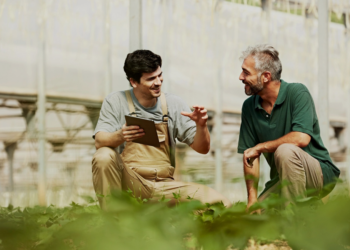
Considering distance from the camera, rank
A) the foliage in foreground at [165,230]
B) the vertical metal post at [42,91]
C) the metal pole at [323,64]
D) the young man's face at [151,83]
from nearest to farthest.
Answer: the foliage in foreground at [165,230], the young man's face at [151,83], the metal pole at [323,64], the vertical metal post at [42,91]

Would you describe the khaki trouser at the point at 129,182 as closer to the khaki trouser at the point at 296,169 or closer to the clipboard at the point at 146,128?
the clipboard at the point at 146,128

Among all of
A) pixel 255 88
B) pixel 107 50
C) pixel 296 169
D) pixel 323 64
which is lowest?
pixel 296 169

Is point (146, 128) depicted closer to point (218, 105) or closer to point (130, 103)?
point (130, 103)

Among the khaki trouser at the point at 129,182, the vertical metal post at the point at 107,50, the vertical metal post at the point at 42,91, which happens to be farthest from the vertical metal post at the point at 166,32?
the khaki trouser at the point at 129,182

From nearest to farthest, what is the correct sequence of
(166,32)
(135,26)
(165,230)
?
(165,230) → (135,26) → (166,32)

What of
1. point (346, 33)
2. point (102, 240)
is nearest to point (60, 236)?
point (102, 240)

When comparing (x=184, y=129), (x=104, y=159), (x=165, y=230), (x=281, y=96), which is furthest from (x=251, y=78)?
(x=165, y=230)

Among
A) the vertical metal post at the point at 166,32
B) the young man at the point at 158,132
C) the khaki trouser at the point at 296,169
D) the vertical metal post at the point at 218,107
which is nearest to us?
the khaki trouser at the point at 296,169

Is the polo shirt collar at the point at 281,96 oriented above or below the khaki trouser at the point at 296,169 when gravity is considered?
above

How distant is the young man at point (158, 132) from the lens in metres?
2.47

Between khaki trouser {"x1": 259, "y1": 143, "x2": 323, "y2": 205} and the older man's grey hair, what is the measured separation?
0.48 metres

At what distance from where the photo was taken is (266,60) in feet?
8.41

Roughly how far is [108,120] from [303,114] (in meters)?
1.07

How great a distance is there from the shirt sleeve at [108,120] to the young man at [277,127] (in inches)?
29.0
